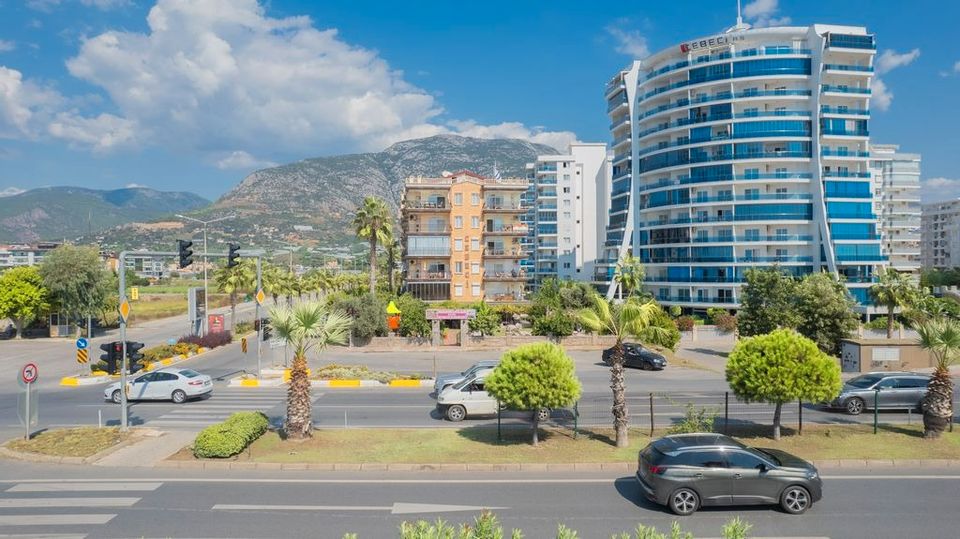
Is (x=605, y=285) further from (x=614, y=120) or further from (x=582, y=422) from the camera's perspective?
(x=582, y=422)

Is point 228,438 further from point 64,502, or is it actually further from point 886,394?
point 886,394

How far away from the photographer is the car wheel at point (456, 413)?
2089cm

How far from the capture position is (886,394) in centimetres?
2170

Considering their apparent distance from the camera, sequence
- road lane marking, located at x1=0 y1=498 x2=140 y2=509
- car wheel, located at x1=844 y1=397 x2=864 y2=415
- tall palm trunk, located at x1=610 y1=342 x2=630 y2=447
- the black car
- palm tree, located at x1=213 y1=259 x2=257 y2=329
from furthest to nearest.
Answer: palm tree, located at x1=213 y1=259 x2=257 y2=329, the black car, car wheel, located at x1=844 y1=397 x2=864 y2=415, tall palm trunk, located at x1=610 y1=342 x2=630 y2=447, road lane marking, located at x1=0 y1=498 x2=140 y2=509

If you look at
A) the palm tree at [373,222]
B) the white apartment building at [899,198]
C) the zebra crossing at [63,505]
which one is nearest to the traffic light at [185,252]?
the zebra crossing at [63,505]

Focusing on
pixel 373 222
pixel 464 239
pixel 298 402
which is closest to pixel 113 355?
pixel 298 402

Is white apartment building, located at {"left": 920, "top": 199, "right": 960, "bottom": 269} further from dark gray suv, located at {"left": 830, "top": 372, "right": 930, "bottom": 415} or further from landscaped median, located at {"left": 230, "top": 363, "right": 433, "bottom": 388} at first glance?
landscaped median, located at {"left": 230, "top": 363, "right": 433, "bottom": 388}

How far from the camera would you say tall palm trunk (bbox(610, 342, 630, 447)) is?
16047 mm

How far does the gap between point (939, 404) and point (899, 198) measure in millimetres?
115927

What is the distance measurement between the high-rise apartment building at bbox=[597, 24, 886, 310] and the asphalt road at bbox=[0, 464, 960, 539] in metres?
49.9

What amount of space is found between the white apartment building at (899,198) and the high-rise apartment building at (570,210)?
52616mm

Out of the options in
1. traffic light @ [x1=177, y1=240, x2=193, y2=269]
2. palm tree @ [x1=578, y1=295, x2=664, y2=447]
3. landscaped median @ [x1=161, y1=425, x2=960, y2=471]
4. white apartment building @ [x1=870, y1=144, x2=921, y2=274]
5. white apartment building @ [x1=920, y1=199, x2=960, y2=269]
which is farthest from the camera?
white apartment building @ [x1=920, y1=199, x2=960, y2=269]

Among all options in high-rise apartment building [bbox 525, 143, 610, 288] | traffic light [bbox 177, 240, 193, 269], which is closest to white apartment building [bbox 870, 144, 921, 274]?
high-rise apartment building [bbox 525, 143, 610, 288]

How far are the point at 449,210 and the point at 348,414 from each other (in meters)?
39.0
